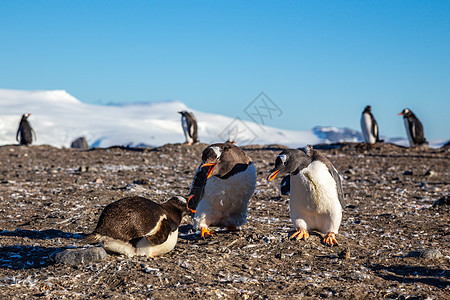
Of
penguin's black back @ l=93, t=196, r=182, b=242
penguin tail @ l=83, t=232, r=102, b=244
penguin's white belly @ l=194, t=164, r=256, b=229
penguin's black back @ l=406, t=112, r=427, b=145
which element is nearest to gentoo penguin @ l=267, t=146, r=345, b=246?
penguin's white belly @ l=194, t=164, r=256, b=229

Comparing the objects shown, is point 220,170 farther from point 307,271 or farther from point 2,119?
point 2,119

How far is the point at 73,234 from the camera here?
524 centimetres

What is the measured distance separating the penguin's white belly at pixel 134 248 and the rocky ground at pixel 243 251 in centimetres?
8

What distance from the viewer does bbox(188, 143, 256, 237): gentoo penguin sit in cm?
500

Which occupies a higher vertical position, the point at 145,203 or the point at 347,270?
A: the point at 145,203

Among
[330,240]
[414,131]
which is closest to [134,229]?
[330,240]

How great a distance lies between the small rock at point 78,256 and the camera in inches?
153

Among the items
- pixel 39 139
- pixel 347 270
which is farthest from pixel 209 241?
pixel 39 139

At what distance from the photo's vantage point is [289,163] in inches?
178

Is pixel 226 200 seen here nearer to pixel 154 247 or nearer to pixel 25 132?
pixel 154 247

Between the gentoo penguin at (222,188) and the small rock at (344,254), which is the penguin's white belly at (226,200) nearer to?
the gentoo penguin at (222,188)

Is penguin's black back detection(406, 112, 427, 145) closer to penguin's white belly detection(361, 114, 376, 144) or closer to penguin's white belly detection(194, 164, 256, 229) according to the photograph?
penguin's white belly detection(361, 114, 376, 144)

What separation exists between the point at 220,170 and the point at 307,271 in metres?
1.41

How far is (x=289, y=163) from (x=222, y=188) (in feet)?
2.76
